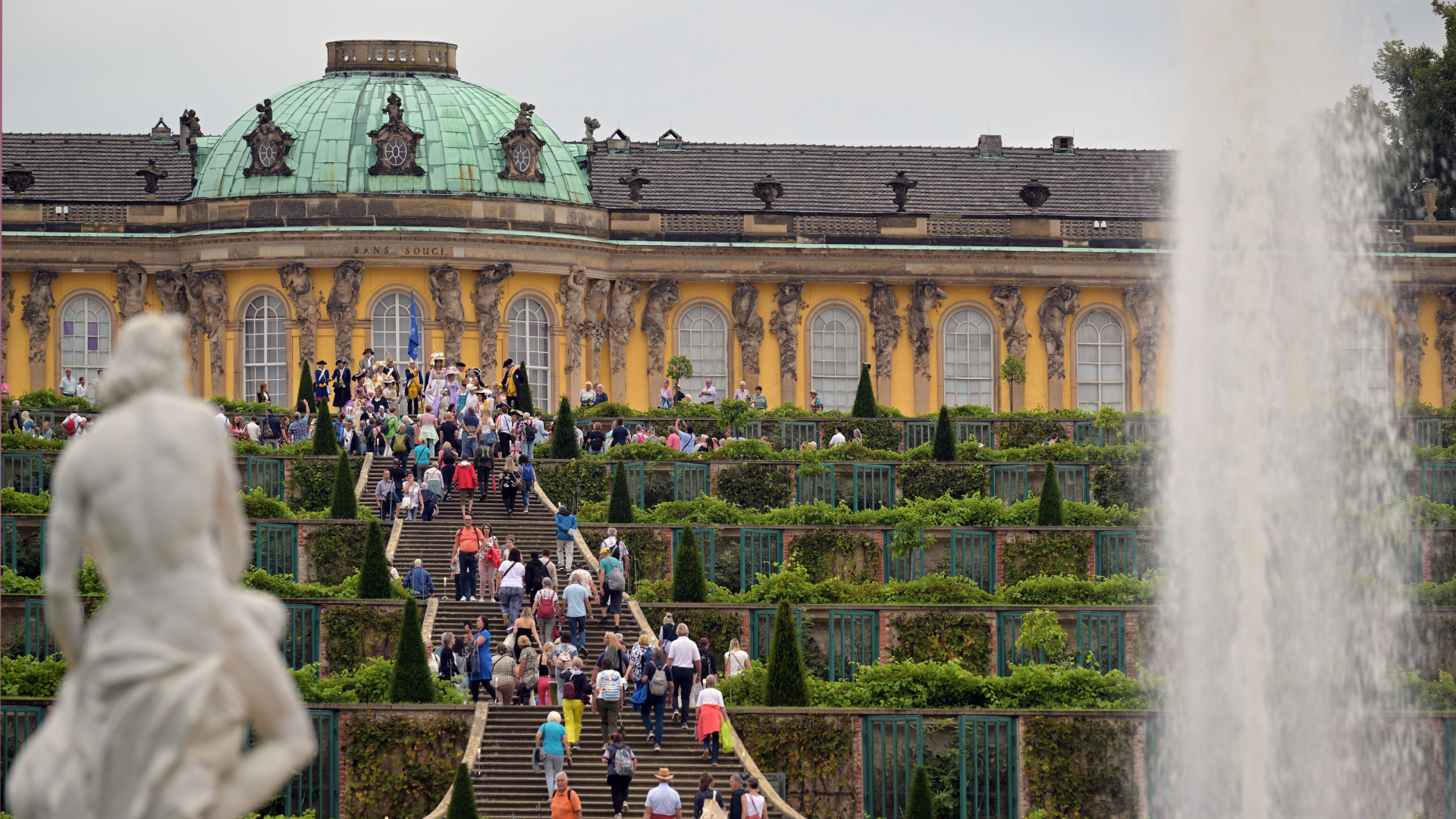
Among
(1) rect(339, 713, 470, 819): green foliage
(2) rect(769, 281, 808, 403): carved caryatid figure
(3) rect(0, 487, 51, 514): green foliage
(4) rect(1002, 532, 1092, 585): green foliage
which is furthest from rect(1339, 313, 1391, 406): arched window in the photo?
(1) rect(339, 713, 470, 819): green foliage

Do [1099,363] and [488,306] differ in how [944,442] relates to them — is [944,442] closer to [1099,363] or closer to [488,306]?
[488,306]

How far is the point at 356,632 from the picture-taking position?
3055cm

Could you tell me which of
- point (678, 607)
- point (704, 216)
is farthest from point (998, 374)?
point (678, 607)

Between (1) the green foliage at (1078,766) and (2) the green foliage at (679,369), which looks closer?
(1) the green foliage at (1078,766)

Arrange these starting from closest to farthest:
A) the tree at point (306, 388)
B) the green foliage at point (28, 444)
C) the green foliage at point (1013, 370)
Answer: the green foliage at point (28, 444)
the tree at point (306, 388)
the green foliage at point (1013, 370)

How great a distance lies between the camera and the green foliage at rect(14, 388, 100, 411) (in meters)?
44.8

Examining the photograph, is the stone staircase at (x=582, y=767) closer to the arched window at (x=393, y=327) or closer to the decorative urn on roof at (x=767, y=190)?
the arched window at (x=393, y=327)

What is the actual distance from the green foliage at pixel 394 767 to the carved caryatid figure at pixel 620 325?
30820 mm

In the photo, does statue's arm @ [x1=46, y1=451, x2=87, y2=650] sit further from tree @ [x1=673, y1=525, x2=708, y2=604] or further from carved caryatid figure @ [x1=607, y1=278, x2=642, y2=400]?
carved caryatid figure @ [x1=607, y1=278, x2=642, y2=400]

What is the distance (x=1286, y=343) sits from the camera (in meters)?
26.7

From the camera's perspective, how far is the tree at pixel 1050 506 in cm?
3666

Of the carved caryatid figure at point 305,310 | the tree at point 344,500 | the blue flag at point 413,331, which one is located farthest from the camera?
the carved caryatid figure at point 305,310

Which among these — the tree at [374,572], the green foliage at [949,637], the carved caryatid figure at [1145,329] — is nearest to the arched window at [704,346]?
the carved caryatid figure at [1145,329]

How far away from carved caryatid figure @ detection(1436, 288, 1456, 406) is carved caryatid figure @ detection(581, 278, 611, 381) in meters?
20.4
